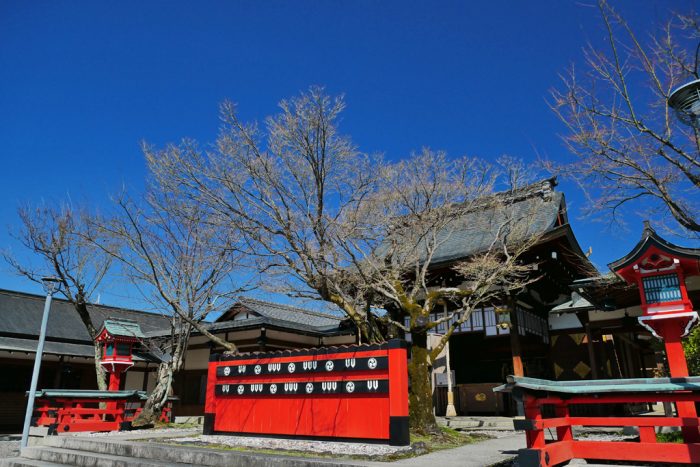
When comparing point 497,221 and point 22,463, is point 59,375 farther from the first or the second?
point 497,221

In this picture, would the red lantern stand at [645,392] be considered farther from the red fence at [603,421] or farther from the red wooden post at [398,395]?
the red wooden post at [398,395]

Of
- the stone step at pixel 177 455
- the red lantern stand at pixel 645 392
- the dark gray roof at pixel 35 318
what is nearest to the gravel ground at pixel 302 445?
the stone step at pixel 177 455

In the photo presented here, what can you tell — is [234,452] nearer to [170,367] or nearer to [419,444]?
[419,444]

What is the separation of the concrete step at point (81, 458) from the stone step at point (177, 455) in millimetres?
32

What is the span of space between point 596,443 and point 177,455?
6787 millimetres

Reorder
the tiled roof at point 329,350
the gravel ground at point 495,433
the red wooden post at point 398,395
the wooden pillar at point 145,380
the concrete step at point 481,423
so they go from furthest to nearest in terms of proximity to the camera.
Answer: the wooden pillar at point 145,380
the concrete step at point 481,423
the gravel ground at point 495,433
the tiled roof at point 329,350
the red wooden post at point 398,395

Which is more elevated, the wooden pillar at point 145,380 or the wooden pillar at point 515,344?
the wooden pillar at point 515,344

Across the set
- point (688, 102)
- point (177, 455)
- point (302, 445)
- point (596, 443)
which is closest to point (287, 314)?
point (302, 445)

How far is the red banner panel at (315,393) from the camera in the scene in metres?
8.15

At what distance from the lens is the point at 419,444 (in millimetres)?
7707

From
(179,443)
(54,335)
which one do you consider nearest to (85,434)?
(179,443)

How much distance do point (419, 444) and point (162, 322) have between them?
27.3 metres

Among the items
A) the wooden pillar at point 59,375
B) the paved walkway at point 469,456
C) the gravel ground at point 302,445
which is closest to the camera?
the paved walkway at point 469,456

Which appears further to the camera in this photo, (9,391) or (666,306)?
(9,391)
